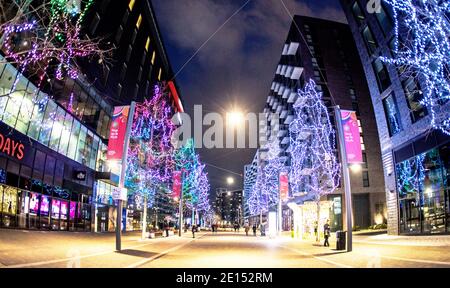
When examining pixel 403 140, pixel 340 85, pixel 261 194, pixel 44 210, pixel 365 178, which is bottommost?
pixel 44 210

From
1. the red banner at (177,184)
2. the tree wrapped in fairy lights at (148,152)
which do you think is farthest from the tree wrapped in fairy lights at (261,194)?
the tree wrapped in fairy lights at (148,152)

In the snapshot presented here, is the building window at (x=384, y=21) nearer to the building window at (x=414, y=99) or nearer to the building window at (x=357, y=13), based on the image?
the building window at (x=357, y=13)

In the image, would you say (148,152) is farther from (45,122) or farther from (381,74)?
(381,74)

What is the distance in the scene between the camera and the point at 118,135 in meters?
20.4

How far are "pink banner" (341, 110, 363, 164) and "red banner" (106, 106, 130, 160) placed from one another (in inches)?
475

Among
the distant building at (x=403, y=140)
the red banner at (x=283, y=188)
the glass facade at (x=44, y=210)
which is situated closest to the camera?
the distant building at (x=403, y=140)

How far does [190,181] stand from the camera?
6241 cm

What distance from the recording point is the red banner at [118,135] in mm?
20312

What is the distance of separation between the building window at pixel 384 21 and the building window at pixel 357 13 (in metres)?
3.07

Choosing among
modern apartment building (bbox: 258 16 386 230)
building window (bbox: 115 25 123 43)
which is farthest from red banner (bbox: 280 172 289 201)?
building window (bbox: 115 25 123 43)

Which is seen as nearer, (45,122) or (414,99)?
(414,99)

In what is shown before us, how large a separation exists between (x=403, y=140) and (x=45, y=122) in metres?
27.1

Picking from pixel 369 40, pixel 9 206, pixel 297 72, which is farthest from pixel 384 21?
pixel 297 72
